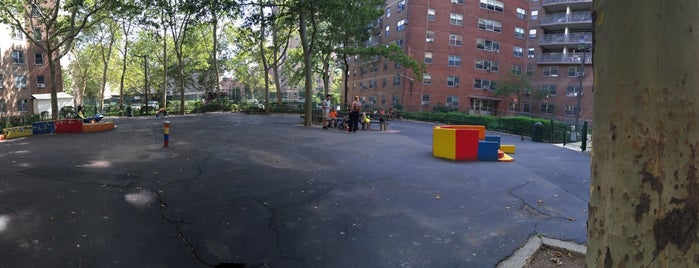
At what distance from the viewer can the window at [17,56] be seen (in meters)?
41.8

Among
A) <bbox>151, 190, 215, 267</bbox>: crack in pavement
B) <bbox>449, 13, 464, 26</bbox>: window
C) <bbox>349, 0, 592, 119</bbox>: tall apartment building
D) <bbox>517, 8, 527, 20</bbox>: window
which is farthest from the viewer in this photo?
<bbox>517, 8, 527, 20</bbox>: window

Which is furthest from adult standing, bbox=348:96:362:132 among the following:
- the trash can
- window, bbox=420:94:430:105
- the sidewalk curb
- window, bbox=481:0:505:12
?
window, bbox=481:0:505:12

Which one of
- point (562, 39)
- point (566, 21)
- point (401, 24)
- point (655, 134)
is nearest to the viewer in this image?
point (655, 134)

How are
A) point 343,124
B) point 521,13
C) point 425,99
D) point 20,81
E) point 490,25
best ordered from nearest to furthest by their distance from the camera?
point 343,124
point 20,81
point 425,99
point 490,25
point 521,13

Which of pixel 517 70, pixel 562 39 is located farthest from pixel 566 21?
pixel 517 70

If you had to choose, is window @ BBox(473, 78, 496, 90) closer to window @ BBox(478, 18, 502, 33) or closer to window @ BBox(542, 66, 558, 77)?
window @ BBox(478, 18, 502, 33)

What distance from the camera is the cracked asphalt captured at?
4766mm

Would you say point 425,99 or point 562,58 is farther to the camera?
point 562,58

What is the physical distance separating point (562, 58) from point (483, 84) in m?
10.8

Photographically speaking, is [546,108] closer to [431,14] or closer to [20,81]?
[431,14]

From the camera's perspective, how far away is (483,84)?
2047 inches

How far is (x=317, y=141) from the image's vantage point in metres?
15.5

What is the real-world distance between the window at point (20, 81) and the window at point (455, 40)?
46802 millimetres

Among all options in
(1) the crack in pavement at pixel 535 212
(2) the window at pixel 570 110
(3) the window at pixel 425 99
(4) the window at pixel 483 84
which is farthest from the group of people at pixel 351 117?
(2) the window at pixel 570 110
